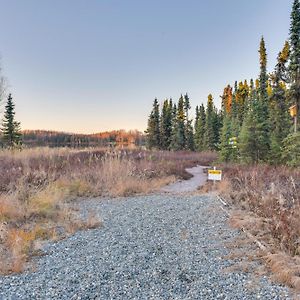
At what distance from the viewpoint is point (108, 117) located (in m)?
23.8

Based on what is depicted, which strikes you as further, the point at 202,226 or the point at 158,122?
A: the point at 158,122

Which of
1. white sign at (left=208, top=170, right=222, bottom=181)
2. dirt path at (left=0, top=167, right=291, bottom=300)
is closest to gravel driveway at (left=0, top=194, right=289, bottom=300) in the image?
dirt path at (left=0, top=167, right=291, bottom=300)

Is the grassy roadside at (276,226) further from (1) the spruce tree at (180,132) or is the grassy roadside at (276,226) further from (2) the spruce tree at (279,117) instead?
(1) the spruce tree at (180,132)

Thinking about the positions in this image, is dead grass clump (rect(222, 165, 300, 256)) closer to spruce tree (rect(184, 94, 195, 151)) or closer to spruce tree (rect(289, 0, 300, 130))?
spruce tree (rect(289, 0, 300, 130))

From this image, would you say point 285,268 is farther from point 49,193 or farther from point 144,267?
point 49,193

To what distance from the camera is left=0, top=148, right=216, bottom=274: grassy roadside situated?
402 cm

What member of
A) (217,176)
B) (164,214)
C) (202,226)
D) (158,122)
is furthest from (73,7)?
(158,122)

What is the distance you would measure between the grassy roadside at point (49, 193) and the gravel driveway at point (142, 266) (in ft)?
1.21

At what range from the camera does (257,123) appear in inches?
642

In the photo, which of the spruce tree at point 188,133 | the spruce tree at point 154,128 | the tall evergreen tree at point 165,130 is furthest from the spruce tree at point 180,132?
the spruce tree at point 154,128

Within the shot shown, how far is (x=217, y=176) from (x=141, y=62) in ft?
34.8

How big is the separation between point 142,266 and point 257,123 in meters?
14.8

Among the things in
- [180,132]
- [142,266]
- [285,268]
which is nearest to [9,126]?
[180,132]

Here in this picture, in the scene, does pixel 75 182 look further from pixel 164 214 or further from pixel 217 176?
pixel 217 176
